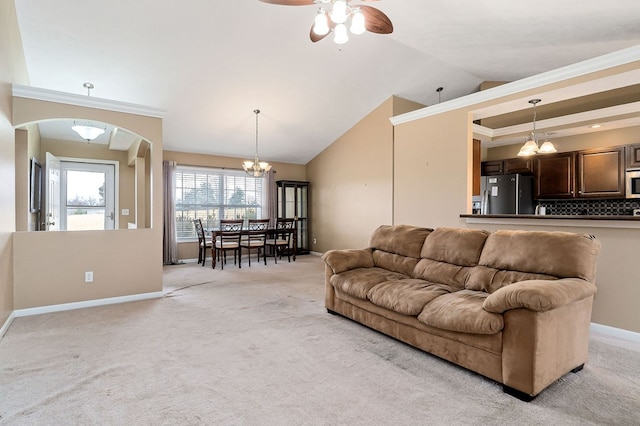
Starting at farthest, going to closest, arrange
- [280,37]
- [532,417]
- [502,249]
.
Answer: [280,37], [502,249], [532,417]

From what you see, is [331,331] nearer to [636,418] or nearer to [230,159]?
[636,418]

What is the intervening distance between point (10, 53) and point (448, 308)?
471 cm

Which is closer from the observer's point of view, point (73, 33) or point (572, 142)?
point (73, 33)

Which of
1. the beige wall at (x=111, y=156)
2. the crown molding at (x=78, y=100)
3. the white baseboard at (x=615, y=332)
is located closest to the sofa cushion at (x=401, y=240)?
the white baseboard at (x=615, y=332)

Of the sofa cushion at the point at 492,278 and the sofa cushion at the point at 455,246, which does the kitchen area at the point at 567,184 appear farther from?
the sofa cushion at the point at 492,278

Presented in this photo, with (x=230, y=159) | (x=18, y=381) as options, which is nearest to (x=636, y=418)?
(x=18, y=381)

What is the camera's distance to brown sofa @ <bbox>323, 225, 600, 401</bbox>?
6.45ft

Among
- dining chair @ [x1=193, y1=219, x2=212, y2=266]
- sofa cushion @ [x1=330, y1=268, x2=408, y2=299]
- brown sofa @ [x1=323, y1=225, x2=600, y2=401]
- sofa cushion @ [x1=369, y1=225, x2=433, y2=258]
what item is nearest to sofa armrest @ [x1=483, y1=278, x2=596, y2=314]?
brown sofa @ [x1=323, y1=225, x2=600, y2=401]

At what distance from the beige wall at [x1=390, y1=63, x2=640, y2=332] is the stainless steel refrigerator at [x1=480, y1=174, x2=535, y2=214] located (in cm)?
107

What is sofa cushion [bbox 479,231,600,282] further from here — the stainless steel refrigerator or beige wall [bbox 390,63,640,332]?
the stainless steel refrigerator

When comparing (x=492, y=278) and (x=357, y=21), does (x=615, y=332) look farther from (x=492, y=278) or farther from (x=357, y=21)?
(x=357, y=21)

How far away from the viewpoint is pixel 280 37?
429cm

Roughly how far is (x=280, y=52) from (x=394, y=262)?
3.29 meters

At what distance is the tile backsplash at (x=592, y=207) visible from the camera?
5.19m
